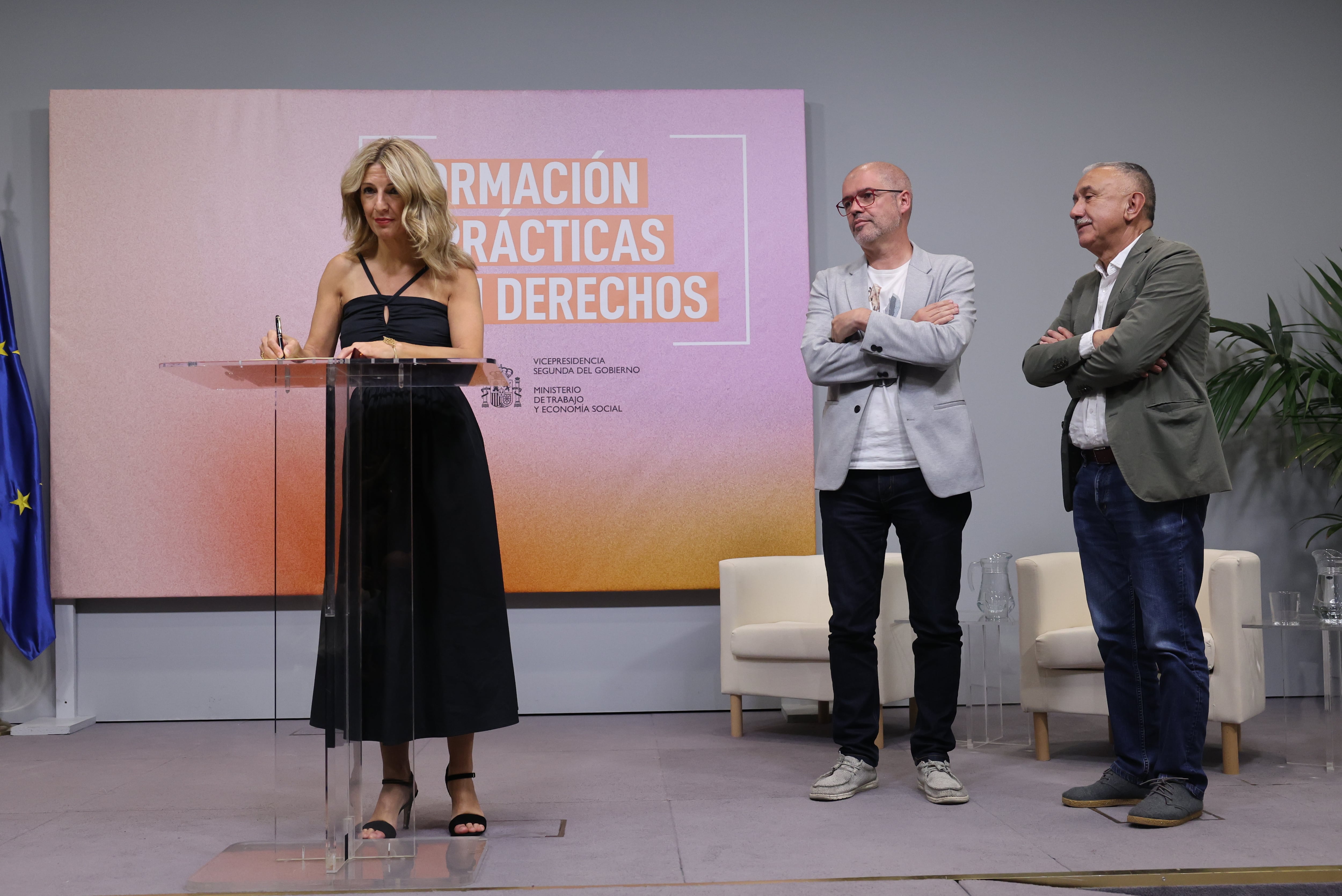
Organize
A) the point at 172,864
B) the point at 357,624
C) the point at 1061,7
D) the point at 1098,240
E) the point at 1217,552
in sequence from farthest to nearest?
the point at 1061,7 < the point at 1217,552 < the point at 1098,240 < the point at 172,864 < the point at 357,624

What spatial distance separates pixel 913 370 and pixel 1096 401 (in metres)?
0.46

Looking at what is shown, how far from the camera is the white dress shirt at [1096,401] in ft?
8.82

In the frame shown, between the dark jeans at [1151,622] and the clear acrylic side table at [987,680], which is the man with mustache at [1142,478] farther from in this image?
the clear acrylic side table at [987,680]

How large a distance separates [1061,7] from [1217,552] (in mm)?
2503

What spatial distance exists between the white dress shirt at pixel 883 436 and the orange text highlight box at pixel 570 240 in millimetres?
1686

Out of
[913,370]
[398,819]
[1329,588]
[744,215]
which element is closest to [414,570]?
[398,819]

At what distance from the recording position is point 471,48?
175 inches

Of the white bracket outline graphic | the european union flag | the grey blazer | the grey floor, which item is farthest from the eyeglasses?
the european union flag

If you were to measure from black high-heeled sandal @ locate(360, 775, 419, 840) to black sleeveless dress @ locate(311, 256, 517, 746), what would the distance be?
0.11 meters

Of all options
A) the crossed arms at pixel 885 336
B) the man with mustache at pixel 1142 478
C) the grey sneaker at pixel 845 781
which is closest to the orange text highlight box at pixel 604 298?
the crossed arms at pixel 885 336

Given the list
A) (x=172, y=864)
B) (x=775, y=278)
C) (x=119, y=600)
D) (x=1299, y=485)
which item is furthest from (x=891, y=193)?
(x=119, y=600)

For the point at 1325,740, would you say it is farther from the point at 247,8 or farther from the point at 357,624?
the point at 247,8

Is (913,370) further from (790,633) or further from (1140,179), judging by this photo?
(790,633)

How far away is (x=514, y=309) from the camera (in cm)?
429
